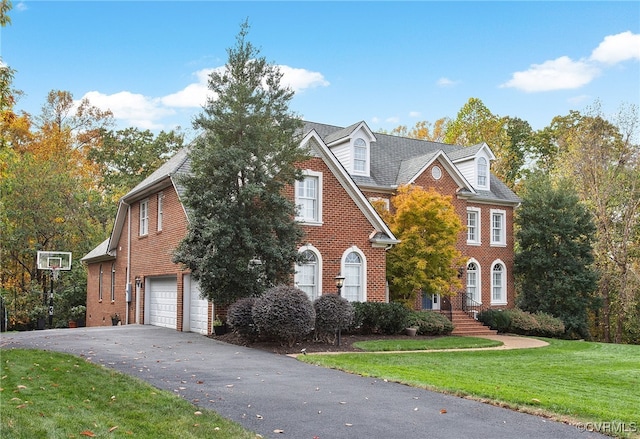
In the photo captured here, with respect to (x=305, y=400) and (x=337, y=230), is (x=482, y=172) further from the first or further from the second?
(x=305, y=400)

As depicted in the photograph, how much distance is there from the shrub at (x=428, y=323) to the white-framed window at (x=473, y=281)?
712 cm

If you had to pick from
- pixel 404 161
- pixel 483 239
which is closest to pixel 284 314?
pixel 404 161

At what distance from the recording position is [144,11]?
1505 centimetres

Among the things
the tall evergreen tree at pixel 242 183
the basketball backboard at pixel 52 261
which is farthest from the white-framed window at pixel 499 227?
the basketball backboard at pixel 52 261

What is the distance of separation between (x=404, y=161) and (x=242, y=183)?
38.2 ft

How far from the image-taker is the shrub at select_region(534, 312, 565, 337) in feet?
90.1

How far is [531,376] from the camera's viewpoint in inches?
505

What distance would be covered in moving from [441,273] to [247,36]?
10.8 meters

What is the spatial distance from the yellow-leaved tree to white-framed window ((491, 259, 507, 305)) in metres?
7.52

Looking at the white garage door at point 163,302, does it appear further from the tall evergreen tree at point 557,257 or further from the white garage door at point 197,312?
the tall evergreen tree at point 557,257

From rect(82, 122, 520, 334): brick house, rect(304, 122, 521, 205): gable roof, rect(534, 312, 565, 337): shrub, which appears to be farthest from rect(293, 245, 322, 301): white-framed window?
rect(534, 312, 565, 337): shrub

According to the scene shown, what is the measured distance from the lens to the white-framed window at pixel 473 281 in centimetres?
2969

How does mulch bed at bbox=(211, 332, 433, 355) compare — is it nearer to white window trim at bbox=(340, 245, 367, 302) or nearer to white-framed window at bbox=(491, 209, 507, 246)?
white window trim at bbox=(340, 245, 367, 302)

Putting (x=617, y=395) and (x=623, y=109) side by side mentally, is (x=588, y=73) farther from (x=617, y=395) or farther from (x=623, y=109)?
(x=617, y=395)
